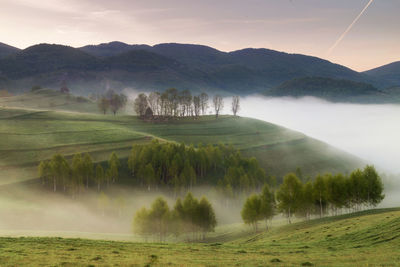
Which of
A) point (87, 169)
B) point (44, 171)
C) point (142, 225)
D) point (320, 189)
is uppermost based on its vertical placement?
point (87, 169)

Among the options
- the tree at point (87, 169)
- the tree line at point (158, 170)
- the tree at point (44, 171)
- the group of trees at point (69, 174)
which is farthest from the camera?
the tree at point (87, 169)

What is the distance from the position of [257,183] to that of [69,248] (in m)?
94.8

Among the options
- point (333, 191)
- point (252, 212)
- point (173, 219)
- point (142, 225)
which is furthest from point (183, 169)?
point (333, 191)

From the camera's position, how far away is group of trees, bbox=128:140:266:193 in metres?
104

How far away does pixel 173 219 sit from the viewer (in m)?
70.7

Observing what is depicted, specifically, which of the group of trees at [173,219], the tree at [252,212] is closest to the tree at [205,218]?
the group of trees at [173,219]

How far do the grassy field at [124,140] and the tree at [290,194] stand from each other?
62385 millimetres

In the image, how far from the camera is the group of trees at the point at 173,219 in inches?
2744

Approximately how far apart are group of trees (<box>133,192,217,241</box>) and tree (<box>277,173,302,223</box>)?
64.7 ft

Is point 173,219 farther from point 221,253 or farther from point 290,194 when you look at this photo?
point 221,253

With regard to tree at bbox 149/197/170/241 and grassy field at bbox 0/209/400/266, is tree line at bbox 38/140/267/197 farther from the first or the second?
grassy field at bbox 0/209/400/266

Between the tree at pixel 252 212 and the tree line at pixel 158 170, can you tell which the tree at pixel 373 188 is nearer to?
the tree at pixel 252 212

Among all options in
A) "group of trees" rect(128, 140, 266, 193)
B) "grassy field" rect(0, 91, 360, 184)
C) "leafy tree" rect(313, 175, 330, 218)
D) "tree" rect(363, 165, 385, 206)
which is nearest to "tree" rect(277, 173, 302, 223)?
"leafy tree" rect(313, 175, 330, 218)

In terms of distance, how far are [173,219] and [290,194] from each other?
32.3m
